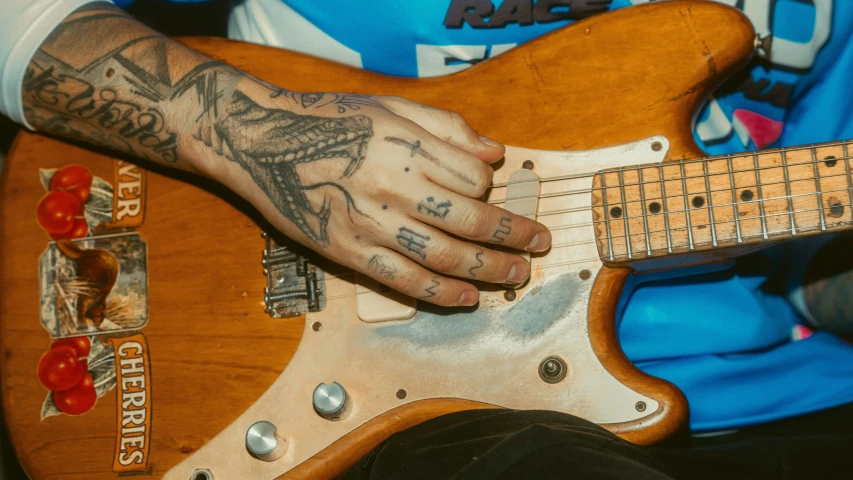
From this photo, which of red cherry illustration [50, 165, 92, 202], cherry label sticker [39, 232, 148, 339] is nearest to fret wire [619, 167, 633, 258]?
cherry label sticker [39, 232, 148, 339]

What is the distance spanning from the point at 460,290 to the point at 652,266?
0.84ft

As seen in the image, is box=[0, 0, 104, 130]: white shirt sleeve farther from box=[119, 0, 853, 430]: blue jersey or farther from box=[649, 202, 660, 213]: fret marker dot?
box=[649, 202, 660, 213]: fret marker dot

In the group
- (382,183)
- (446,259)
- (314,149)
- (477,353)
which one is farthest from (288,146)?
(477,353)

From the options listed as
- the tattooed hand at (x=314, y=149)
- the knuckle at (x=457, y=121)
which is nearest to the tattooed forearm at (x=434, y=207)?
the tattooed hand at (x=314, y=149)

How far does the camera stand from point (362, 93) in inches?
39.1

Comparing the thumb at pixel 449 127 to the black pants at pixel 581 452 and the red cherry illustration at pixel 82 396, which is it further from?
the red cherry illustration at pixel 82 396

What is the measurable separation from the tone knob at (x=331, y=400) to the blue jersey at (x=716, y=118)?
0.43 metres

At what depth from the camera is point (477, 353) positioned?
2.96ft

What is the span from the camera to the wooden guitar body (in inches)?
34.9

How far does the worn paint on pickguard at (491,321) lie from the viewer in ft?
2.92

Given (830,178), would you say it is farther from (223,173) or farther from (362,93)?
(223,173)

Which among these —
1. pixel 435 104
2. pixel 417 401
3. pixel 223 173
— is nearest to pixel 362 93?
pixel 435 104

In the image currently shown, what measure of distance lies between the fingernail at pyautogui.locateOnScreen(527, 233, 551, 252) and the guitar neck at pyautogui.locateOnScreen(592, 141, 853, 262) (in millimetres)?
71

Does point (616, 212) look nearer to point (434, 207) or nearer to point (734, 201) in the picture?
point (734, 201)
